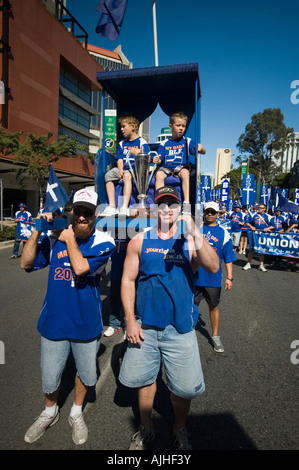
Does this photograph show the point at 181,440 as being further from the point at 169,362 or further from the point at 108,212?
the point at 108,212

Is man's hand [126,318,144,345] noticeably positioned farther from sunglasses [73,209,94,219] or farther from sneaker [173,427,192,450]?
sunglasses [73,209,94,219]

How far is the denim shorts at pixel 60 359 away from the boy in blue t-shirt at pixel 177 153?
6.88 feet

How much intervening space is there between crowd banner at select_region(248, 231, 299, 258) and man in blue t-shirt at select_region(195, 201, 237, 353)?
235 inches

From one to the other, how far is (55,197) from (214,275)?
264 centimetres

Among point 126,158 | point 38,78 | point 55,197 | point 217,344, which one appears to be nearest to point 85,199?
point 55,197

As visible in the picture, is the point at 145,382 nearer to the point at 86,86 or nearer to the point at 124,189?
the point at 124,189

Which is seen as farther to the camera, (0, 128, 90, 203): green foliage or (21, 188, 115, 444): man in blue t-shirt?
(0, 128, 90, 203): green foliage

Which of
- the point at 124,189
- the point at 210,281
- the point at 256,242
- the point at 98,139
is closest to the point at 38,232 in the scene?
the point at 124,189

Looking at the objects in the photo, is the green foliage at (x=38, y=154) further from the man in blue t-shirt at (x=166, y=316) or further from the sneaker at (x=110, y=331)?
the man in blue t-shirt at (x=166, y=316)

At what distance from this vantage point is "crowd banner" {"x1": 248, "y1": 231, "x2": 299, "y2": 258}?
9.52 metres

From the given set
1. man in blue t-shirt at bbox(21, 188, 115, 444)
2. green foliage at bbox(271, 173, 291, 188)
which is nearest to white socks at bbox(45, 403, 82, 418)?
man in blue t-shirt at bbox(21, 188, 115, 444)

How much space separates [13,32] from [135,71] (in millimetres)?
24355

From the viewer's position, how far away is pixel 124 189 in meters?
3.41
